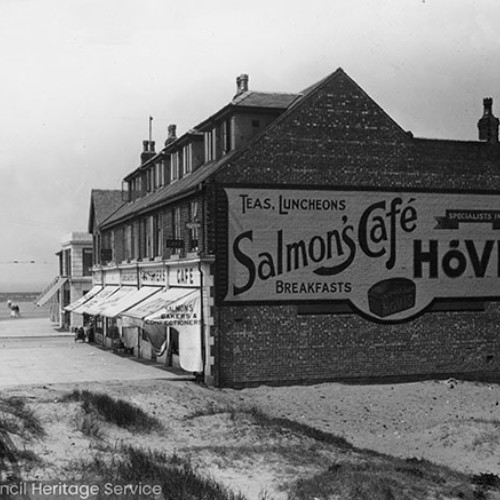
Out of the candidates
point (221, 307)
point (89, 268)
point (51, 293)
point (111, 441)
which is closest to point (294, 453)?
point (111, 441)

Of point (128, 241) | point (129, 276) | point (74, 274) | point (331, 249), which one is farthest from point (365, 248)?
point (74, 274)

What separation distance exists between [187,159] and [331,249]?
9120mm

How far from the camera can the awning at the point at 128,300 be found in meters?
34.0

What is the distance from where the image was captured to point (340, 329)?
29.2 m

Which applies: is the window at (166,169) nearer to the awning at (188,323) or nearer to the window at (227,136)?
the window at (227,136)

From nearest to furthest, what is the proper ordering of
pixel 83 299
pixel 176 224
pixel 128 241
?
pixel 176 224 < pixel 128 241 < pixel 83 299

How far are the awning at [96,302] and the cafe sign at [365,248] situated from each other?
1176 cm

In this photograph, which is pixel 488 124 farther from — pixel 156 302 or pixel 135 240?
pixel 135 240

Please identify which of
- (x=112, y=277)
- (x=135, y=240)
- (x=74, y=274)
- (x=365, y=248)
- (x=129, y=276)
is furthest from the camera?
(x=74, y=274)

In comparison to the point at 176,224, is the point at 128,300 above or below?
below

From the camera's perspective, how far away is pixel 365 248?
29719 millimetres

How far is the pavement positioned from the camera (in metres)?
28.8

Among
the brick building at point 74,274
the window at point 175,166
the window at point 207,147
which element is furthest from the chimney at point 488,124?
the brick building at point 74,274

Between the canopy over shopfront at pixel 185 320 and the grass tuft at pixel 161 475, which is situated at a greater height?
the canopy over shopfront at pixel 185 320
